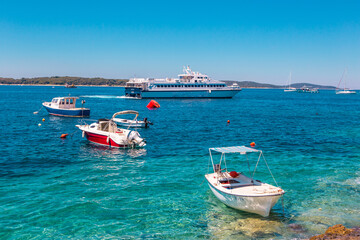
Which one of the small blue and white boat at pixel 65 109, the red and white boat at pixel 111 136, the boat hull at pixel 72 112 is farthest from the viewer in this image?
the small blue and white boat at pixel 65 109

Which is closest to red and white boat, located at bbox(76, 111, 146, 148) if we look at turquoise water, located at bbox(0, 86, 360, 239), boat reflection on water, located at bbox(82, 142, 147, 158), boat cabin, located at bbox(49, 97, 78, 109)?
boat reflection on water, located at bbox(82, 142, 147, 158)

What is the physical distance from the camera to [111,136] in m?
35.4

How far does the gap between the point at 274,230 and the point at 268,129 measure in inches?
1564

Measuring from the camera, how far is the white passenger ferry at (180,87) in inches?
5256

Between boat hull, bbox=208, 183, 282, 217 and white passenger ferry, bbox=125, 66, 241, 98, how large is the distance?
116496 millimetres

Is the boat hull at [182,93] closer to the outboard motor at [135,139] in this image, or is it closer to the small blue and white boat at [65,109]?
the small blue and white boat at [65,109]

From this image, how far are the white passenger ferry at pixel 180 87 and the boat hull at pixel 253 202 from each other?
116496 mm

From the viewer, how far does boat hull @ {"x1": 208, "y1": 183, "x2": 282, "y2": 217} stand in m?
16.5

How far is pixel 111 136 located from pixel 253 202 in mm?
22617

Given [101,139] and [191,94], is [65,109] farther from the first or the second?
[191,94]

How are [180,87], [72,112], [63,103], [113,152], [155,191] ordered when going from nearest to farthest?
1. [155,191]
2. [113,152]
3. [72,112]
4. [63,103]
5. [180,87]

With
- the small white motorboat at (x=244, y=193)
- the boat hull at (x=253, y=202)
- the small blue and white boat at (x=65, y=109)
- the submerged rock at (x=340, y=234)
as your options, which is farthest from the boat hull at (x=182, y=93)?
the submerged rock at (x=340, y=234)

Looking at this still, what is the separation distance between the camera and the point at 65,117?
66625mm

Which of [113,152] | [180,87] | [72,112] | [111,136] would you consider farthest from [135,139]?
[180,87]
